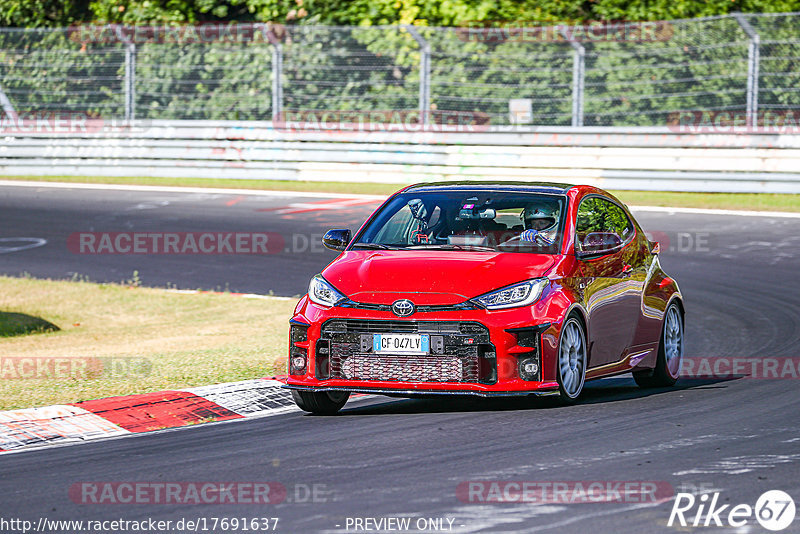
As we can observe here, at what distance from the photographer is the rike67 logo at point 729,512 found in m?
6.04

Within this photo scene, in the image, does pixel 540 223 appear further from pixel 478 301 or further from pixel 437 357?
pixel 437 357

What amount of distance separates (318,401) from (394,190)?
1687 cm

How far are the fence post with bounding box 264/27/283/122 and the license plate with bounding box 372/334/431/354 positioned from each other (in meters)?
18.9

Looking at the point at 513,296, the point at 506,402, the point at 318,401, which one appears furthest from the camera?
the point at 506,402

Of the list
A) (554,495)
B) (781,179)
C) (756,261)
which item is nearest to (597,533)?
(554,495)

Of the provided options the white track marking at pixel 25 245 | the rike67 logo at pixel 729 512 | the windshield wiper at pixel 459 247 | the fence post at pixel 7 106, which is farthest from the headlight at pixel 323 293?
the fence post at pixel 7 106

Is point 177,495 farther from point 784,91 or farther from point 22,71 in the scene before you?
point 22,71

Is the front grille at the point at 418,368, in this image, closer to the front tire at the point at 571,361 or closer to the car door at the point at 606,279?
the front tire at the point at 571,361

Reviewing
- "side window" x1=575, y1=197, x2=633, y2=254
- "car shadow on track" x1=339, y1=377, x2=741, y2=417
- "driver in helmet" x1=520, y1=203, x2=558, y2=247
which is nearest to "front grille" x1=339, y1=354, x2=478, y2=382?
"car shadow on track" x1=339, y1=377, x2=741, y2=417

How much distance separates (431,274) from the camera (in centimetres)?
883

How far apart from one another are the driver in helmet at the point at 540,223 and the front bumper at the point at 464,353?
0.86 meters

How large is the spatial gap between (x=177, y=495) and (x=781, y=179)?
17.9 metres

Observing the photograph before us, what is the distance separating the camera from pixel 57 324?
1530 centimetres

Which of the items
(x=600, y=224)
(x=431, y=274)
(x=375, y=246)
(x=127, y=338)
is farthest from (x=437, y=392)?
(x=127, y=338)
